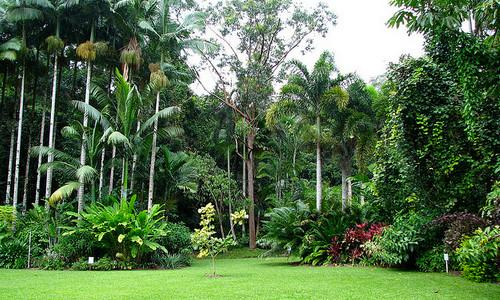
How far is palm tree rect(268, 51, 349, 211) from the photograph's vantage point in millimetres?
15688

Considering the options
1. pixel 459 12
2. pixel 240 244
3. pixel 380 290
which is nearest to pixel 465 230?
pixel 380 290

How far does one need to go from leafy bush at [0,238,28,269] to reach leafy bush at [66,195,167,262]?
1.63m

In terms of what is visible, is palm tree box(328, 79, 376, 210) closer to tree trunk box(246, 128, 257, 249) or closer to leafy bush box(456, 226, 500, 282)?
tree trunk box(246, 128, 257, 249)

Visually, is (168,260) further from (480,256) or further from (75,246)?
(480,256)

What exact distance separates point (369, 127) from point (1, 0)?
1408 cm

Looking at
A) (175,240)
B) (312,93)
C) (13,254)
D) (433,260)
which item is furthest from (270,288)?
(312,93)

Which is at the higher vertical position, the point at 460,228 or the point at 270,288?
the point at 460,228

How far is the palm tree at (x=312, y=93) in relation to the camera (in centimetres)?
1569

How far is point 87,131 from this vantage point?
549 inches

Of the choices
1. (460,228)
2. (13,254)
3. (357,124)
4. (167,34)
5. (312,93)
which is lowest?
(13,254)

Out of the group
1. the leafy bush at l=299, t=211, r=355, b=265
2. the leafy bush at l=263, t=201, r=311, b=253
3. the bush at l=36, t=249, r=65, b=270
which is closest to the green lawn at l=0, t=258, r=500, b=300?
the bush at l=36, t=249, r=65, b=270

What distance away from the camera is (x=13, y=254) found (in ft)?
40.5

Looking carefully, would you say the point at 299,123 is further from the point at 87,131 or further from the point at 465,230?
the point at 465,230

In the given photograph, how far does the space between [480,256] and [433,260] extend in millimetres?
4641
